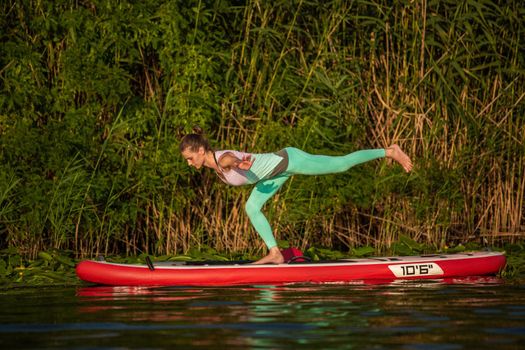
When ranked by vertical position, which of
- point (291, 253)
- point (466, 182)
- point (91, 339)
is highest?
point (466, 182)

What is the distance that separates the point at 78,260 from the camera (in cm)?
1044

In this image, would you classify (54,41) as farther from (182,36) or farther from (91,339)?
(91,339)

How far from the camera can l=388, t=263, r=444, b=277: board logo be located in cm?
936

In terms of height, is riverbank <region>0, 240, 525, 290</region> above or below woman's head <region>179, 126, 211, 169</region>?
below

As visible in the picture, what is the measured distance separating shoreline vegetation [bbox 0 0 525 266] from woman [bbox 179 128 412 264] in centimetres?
144

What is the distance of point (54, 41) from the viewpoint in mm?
11633

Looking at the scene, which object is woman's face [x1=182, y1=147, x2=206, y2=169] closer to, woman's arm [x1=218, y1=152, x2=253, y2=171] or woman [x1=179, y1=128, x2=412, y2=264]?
woman [x1=179, y1=128, x2=412, y2=264]

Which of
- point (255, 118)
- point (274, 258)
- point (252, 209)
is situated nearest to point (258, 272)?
point (274, 258)

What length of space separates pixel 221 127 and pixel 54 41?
1905 mm

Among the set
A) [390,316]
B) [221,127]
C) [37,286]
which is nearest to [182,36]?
[221,127]

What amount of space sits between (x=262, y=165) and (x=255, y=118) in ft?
6.78

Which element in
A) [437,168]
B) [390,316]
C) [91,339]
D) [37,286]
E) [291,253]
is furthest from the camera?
[437,168]

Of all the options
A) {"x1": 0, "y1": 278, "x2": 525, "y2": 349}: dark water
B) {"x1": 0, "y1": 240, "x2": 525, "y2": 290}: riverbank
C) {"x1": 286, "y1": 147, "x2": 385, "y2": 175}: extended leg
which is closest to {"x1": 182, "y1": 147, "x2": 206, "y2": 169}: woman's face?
{"x1": 286, "y1": 147, "x2": 385, "y2": 175}: extended leg

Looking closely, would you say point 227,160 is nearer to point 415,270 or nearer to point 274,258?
point 274,258
